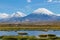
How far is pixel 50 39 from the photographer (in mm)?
36281

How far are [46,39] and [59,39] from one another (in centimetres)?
375

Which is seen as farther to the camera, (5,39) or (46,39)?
(5,39)

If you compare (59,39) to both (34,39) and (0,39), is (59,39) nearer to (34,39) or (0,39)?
(34,39)

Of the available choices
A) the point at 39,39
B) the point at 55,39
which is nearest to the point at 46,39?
the point at 39,39

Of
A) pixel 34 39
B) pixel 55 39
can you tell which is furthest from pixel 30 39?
pixel 55 39

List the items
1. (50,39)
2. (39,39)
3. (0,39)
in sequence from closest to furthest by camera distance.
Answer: (39,39), (50,39), (0,39)

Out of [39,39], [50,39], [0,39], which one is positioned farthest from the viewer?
[0,39]

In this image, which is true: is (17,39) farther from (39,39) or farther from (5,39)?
(39,39)

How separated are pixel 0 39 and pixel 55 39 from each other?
9086 mm

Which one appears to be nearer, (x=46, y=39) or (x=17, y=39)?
(x=46, y=39)

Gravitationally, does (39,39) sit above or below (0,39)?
below

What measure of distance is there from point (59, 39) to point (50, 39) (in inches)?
68.4

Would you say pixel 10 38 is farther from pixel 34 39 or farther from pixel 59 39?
pixel 59 39

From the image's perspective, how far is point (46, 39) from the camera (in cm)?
3422
